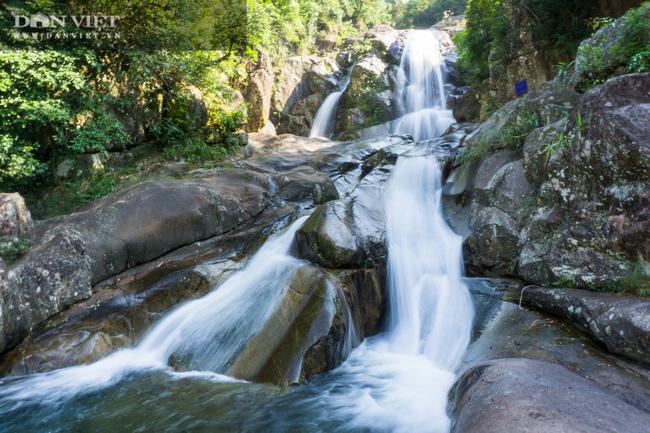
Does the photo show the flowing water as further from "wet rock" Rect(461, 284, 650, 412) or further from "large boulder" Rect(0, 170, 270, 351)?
"large boulder" Rect(0, 170, 270, 351)

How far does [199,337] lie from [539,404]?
461 centimetres

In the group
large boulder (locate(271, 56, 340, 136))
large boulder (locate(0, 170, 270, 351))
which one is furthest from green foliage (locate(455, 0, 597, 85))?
large boulder (locate(0, 170, 270, 351))

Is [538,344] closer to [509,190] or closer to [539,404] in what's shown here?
[539,404]

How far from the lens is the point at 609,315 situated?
427cm

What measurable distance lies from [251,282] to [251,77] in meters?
12.4

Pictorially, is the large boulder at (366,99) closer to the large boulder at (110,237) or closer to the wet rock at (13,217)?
the large boulder at (110,237)

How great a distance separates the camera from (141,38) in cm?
1079

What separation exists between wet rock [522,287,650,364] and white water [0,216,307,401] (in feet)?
12.2

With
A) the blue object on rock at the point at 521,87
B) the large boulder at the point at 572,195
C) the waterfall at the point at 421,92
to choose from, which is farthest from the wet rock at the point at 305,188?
the waterfall at the point at 421,92

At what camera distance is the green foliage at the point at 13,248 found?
6271 mm


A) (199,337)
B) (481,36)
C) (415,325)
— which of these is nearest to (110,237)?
(199,337)

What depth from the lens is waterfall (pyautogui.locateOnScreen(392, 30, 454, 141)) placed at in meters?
16.5

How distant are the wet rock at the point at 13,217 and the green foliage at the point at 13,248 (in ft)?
0.37

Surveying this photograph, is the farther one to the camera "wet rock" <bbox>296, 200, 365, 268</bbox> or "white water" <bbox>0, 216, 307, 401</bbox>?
"wet rock" <bbox>296, 200, 365, 268</bbox>
